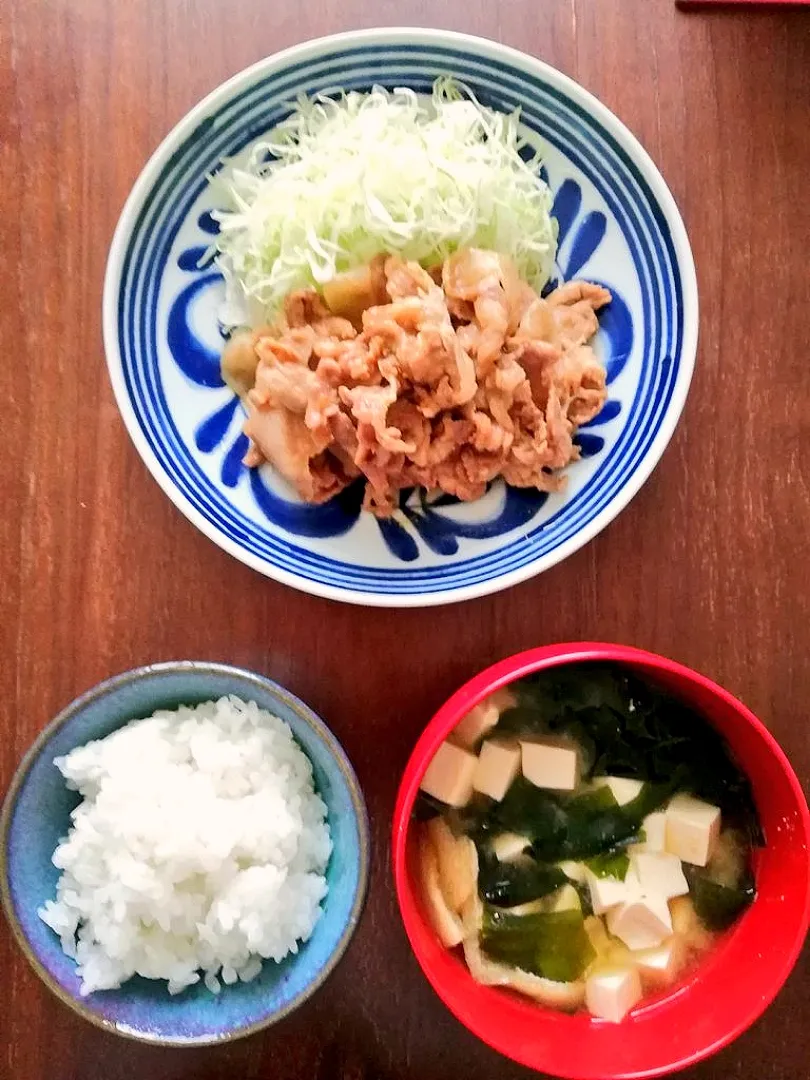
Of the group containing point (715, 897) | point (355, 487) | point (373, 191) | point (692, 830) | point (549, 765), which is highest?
point (373, 191)

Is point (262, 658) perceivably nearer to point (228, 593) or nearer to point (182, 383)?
point (228, 593)

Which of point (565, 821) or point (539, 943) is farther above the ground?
point (565, 821)

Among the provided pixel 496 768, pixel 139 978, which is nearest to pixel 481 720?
pixel 496 768

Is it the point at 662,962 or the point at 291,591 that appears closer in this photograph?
the point at 662,962

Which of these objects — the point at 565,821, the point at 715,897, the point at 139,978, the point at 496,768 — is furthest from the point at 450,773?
the point at 139,978

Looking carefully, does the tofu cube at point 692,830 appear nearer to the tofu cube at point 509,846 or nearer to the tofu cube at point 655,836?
the tofu cube at point 655,836

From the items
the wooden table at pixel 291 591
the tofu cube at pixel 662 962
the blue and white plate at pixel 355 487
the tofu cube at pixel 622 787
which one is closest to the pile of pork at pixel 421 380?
the blue and white plate at pixel 355 487

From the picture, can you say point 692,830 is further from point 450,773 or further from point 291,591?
point 291,591
